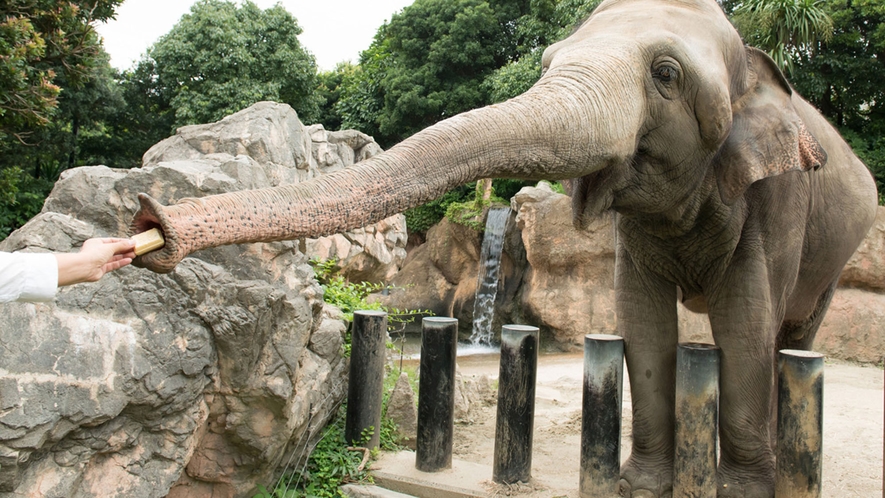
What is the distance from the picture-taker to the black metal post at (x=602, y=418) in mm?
3477

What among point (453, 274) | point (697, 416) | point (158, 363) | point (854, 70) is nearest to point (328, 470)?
point (158, 363)

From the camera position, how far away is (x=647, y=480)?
141 inches

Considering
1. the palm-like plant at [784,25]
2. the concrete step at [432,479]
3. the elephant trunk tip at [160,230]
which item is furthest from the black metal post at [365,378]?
the palm-like plant at [784,25]

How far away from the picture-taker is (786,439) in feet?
10.6

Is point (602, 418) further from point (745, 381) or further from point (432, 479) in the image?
point (432, 479)

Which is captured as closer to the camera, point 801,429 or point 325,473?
point 801,429

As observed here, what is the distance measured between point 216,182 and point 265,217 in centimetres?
153

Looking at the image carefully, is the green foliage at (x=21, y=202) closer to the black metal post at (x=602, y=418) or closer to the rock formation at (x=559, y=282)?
the rock formation at (x=559, y=282)

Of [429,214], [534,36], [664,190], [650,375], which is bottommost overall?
[650,375]

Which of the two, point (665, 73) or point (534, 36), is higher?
point (534, 36)

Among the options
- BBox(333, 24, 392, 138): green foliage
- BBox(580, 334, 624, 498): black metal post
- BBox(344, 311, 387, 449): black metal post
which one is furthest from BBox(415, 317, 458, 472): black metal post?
BBox(333, 24, 392, 138): green foliage

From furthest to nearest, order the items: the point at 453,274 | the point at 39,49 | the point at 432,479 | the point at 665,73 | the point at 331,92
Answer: the point at 331,92 < the point at 453,274 < the point at 39,49 < the point at 432,479 < the point at 665,73

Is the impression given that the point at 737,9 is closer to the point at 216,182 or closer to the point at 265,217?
the point at 216,182

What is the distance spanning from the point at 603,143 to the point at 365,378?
7.04ft
